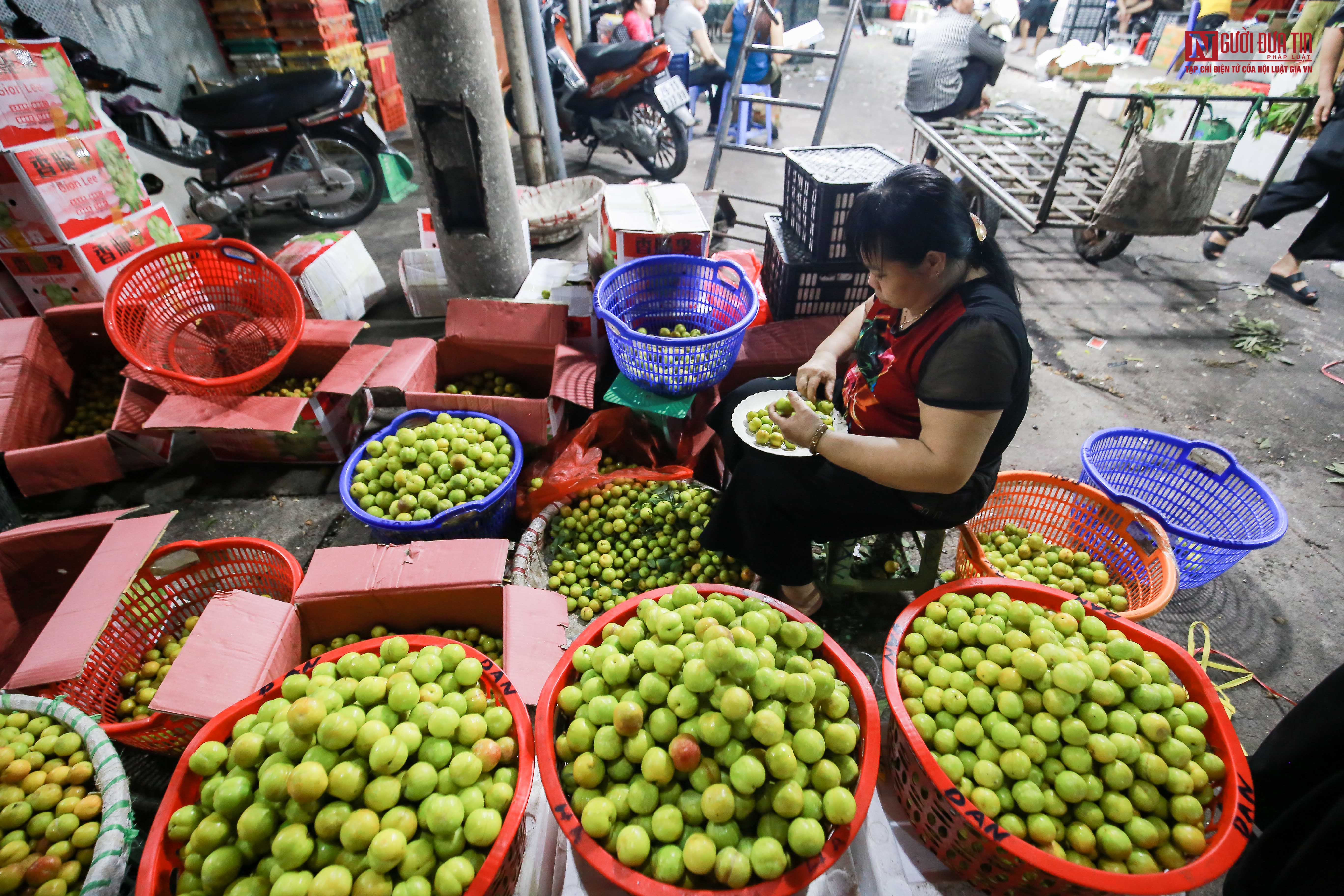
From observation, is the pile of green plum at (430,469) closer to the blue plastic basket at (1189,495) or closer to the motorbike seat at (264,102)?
the blue plastic basket at (1189,495)

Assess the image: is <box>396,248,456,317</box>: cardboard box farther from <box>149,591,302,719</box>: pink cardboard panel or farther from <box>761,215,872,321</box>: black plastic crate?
<box>149,591,302,719</box>: pink cardboard panel

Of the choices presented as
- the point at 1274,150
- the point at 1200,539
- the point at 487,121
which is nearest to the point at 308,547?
the point at 487,121

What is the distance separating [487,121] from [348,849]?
335cm

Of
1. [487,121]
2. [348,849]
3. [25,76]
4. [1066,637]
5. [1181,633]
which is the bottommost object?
[1181,633]

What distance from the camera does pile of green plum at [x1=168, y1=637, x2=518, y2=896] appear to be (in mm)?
1174

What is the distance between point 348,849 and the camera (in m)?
1.20

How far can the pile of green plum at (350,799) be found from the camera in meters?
1.17

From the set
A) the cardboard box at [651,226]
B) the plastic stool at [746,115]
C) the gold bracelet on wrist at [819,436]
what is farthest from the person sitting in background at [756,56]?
the gold bracelet on wrist at [819,436]

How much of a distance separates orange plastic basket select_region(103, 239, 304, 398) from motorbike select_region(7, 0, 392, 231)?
286 centimetres

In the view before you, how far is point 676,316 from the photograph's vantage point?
3381 millimetres

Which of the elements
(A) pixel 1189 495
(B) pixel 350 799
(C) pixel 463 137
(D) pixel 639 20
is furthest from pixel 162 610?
(D) pixel 639 20

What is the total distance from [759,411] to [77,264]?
4264 millimetres

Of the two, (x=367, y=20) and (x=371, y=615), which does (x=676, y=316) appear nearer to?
(x=371, y=615)

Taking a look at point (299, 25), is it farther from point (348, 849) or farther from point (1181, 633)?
point (1181, 633)
